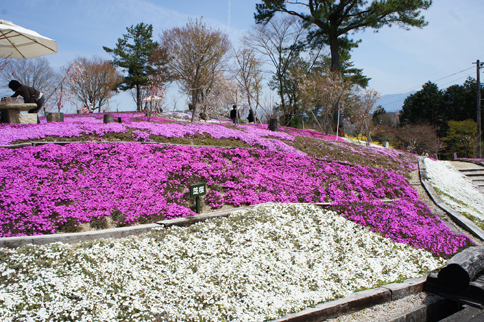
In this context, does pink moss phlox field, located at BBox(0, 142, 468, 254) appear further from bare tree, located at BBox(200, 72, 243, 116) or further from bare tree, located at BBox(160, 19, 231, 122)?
bare tree, located at BBox(200, 72, 243, 116)

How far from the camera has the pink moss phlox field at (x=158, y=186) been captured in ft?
15.4

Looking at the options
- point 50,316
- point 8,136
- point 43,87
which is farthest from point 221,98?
point 50,316

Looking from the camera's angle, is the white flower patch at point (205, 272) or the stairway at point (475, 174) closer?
the white flower patch at point (205, 272)

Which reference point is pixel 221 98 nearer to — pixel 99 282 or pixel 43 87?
pixel 43 87

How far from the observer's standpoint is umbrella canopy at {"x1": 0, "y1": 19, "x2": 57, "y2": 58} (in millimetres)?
8070

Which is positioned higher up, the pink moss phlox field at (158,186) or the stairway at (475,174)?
the pink moss phlox field at (158,186)

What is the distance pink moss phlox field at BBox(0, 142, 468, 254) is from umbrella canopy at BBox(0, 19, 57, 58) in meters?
4.06

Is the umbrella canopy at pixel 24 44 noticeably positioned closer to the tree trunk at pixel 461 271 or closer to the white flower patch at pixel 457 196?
the tree trunk at pixel 461 271

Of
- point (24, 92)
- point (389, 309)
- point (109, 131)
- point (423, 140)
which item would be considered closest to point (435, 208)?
point (389, 309)

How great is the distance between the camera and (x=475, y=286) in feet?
12.3

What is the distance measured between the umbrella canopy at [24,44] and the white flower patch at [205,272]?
7.06 metres

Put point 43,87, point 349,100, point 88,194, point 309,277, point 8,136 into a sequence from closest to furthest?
point 309,277 < point 88,194 < point 8,136 < point 349,100 < point 43,87

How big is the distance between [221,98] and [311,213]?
26.8 m

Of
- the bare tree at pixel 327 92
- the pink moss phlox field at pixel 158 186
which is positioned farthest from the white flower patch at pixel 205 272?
the bare tree at pixel 327 92
